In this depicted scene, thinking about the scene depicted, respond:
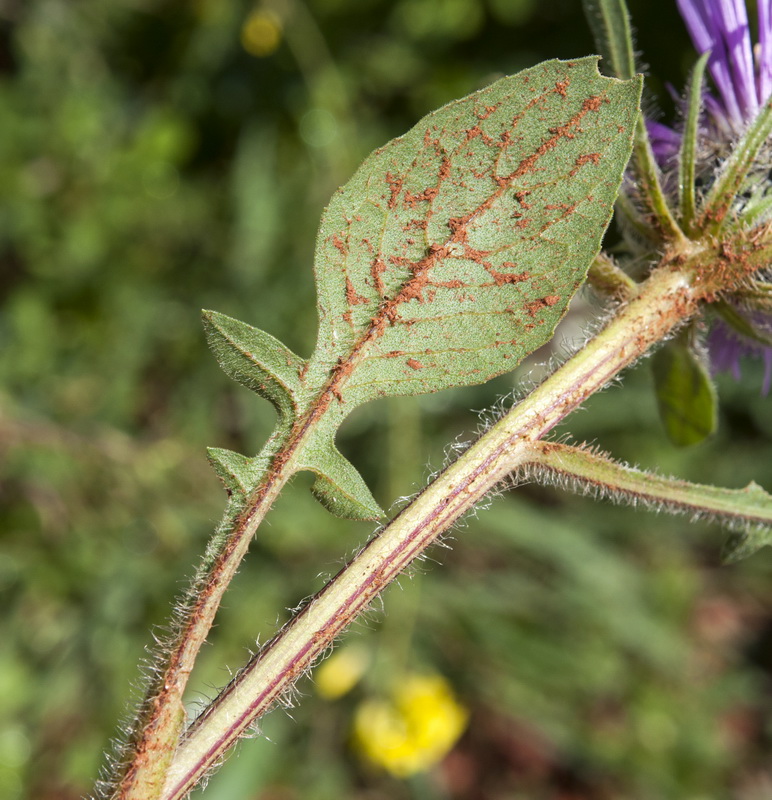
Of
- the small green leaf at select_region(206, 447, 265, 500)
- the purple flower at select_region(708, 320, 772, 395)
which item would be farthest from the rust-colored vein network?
the purple flower at select_region(708, 320, 772, 395)

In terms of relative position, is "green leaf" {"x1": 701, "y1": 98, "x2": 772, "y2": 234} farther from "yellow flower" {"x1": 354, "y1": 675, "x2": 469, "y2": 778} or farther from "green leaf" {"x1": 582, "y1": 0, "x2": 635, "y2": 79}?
"yellow flower" {"x1": 354, "y1": 675, "x2": 469, "y2": 778}

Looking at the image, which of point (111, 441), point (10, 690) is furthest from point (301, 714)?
point (111, 441)

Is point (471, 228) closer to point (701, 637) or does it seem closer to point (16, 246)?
point (16, 246)

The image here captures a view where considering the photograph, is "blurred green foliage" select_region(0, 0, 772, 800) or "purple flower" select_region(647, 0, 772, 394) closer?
"purple flower" select_region(647, 0, 772, 394)

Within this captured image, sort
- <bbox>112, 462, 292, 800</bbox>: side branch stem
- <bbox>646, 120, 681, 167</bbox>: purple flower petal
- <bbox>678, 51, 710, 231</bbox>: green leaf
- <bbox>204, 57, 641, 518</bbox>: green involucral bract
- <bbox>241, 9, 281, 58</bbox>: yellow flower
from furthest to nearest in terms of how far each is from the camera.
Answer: <bbox>241, 9, 281, 58</bbox>: yellow flower
<bbox>646, 120, 681, 167</bbox>: purple flower petal
<bbox>678, 51, 710, 231</bbox>: green leaf
<bbox>204, 57, 641, 518</bbox>: green involucral bract
<bbox>112, 462, 292, 800</bbox>: side branch stem

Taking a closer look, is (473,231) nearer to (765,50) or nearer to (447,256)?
(447,256)

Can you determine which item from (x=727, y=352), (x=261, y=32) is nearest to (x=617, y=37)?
(x=727, y=352)
